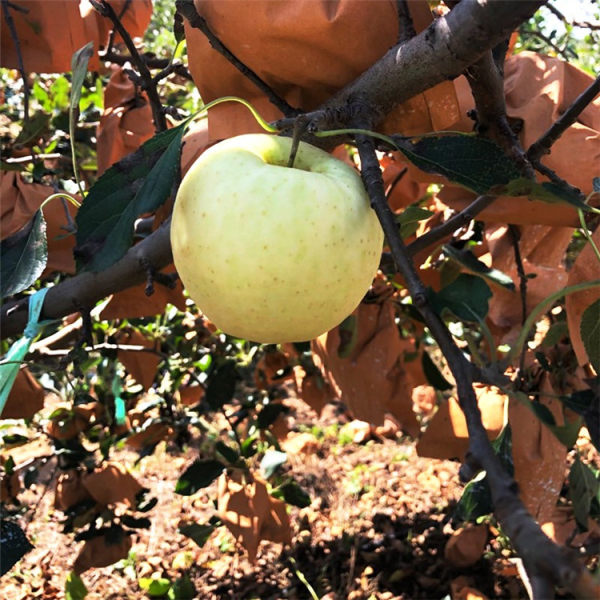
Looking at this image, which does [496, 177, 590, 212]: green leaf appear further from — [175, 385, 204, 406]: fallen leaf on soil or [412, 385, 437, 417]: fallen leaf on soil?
[412, 385, 437, 417]: fallen leaf on soil

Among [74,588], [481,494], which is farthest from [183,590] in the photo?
[481,494]

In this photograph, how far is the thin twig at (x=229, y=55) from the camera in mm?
728

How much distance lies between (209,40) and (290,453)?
9.04 ft

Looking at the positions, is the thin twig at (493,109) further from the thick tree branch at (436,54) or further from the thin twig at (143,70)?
the thin twig at (143,70)

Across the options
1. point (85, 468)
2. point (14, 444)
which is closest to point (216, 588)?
point (85, 468)

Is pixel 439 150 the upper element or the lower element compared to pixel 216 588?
upper

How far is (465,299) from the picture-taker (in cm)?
88

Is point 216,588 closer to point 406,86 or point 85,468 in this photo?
point 85,468

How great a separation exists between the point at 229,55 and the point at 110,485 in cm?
160

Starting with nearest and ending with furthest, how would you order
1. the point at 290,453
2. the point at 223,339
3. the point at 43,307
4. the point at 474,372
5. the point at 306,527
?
the point at 474,372, the point at 43,307, the point at 223,339, the point at 306,527, the point at 290,453

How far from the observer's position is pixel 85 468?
2109 mm

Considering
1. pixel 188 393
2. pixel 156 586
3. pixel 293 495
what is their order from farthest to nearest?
pixel 188 393
pixel 156 586
pixel 293 495

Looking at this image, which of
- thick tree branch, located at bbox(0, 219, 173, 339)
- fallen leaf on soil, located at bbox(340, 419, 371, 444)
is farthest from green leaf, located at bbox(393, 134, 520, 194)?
fallen leaf on soil, located at bbox(340, 419, 371, 444)

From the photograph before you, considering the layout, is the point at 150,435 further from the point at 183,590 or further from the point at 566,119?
the point at 566,119
